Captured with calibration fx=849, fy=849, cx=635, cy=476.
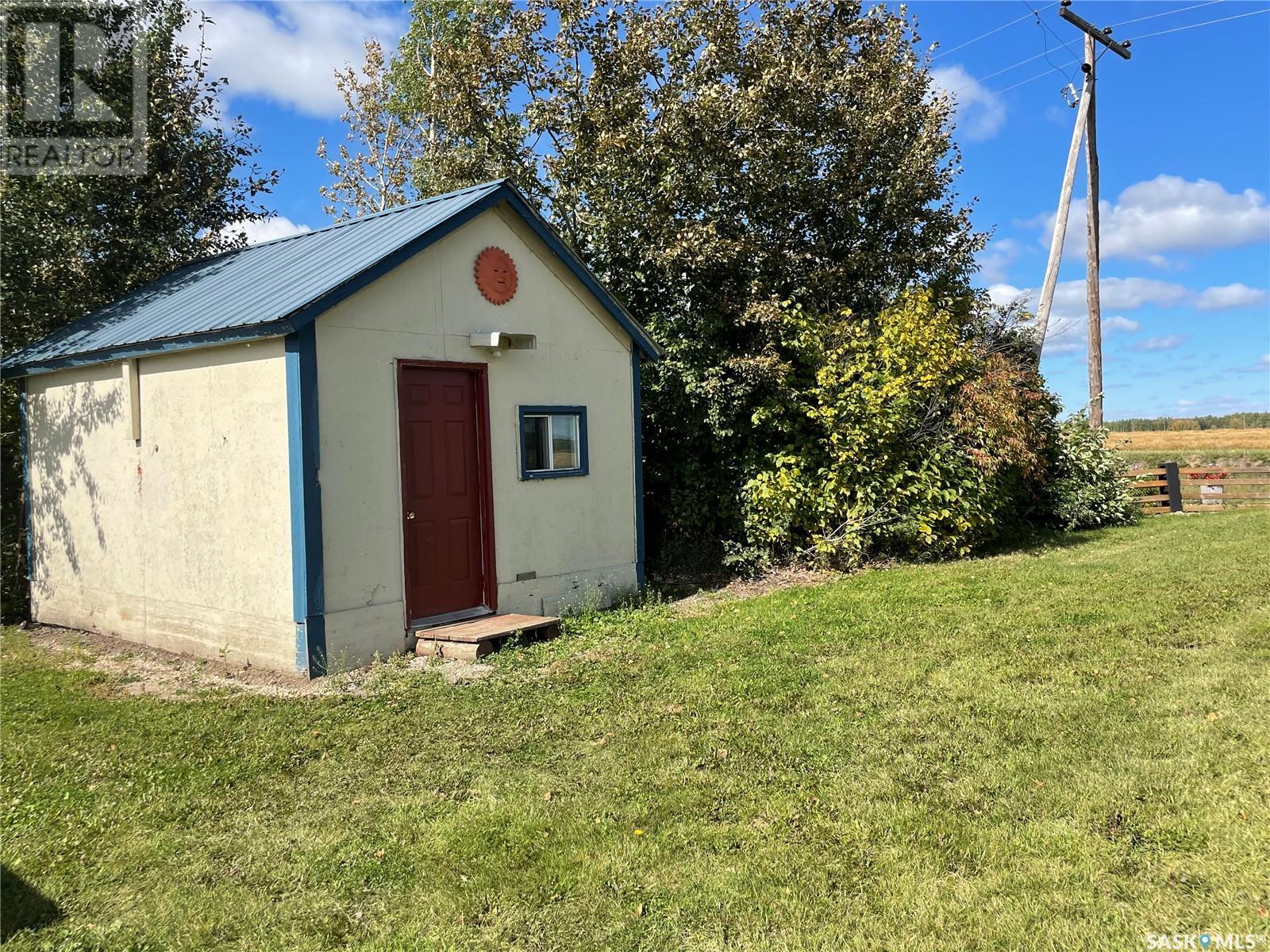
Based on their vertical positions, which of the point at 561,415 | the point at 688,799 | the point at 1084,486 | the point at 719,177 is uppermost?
the point at 719,177

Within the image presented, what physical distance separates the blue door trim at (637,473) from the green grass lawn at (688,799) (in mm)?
2702

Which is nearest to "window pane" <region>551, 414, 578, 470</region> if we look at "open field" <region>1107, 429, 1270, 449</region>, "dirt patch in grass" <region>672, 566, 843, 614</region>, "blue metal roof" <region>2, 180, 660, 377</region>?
"blue metal roof" <region>2, 180, 660, 377</region>

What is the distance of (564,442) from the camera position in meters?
9.69

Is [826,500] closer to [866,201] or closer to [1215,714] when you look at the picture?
[866,201]

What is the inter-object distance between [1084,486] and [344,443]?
13.6 metres

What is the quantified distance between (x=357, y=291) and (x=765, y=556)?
6812 millimetres

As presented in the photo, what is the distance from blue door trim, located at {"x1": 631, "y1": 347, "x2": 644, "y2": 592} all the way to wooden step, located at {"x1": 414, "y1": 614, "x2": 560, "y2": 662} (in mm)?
2255

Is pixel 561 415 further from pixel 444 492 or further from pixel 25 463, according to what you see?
pixel 25 463

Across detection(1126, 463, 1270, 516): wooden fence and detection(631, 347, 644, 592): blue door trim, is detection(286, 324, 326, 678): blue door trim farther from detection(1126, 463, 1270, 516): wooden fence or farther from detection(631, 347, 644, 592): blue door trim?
detection(1126, 463, 1270, 516): wooden fence

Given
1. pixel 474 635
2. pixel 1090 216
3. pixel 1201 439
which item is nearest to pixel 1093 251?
pixel 1090 216

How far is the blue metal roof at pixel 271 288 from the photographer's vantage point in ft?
24.1

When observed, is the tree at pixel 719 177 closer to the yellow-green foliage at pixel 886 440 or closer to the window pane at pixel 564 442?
the yellow-green foliage at pixel 886 440

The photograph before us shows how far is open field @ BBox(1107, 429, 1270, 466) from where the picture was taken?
27.8 m

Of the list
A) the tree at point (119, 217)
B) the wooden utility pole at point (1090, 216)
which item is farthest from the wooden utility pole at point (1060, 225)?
the tree at point (119, 217)
